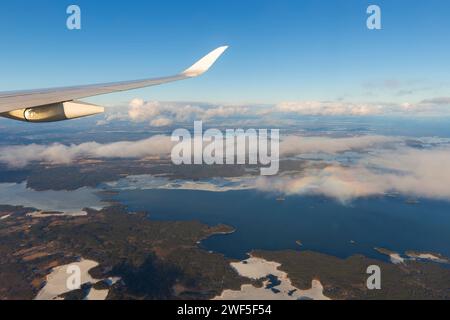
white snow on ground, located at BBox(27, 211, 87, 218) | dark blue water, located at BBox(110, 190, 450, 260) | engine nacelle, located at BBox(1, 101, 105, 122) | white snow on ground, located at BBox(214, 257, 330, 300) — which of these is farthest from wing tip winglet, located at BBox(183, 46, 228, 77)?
white snow on ground, located at BBox(27, 211, 87, 218)

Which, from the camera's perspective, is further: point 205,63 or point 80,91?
point 205,63

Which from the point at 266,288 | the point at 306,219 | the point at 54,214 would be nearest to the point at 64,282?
the point at 266,288

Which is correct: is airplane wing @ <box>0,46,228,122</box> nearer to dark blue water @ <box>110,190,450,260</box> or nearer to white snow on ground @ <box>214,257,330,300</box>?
white snow on ground @ <box>214,257,330,300</box>

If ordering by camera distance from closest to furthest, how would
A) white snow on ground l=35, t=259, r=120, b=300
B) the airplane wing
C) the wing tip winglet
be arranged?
the airplane wing → the wing tip winglet → white snow on ground l=35, t=259, r=120, b=300

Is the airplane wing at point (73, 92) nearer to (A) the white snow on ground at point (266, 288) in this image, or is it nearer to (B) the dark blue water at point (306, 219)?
(A) the white snow on ground at point (266, 288)

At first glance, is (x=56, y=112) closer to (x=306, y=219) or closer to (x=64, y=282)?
(x=64, y=282)

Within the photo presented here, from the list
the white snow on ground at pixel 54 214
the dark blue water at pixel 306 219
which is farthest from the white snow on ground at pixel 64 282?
the white snow on ground at pixel 54 214
